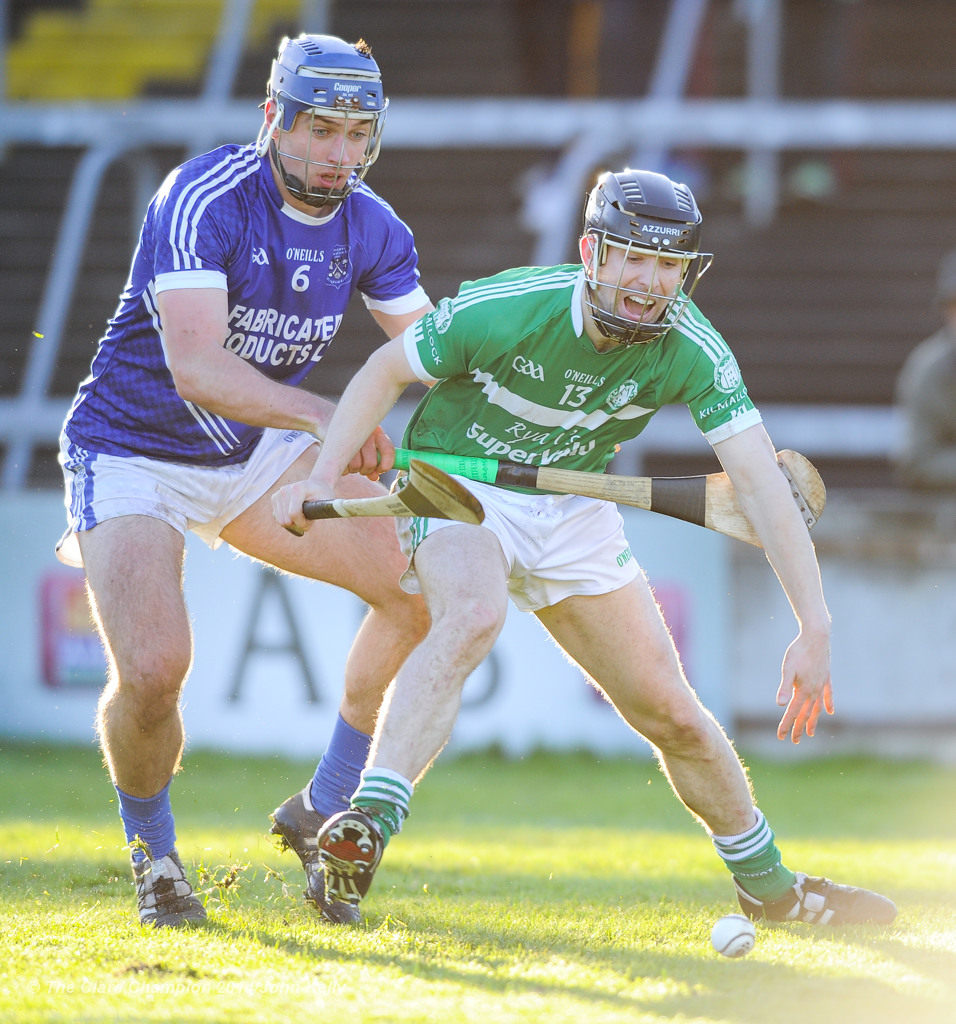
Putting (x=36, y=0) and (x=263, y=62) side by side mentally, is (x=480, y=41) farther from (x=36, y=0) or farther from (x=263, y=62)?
(x=36, y=0)

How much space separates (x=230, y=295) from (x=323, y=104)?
57 centimetres

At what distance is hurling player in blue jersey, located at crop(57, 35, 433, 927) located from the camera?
12.6ft

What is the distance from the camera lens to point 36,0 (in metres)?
13.4

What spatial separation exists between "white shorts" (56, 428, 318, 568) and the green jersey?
49 centimetres

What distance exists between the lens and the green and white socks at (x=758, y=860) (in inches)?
153

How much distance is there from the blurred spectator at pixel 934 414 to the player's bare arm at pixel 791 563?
523cm

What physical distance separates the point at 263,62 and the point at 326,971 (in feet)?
35.9

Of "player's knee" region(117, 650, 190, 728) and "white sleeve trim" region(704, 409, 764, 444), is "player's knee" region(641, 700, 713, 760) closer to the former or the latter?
"white sleeve trim" region(704, 409, 764, 444)

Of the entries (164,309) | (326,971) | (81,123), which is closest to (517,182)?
(81,123)

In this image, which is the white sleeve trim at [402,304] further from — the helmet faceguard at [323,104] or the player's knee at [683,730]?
the player's knee at [683,730]

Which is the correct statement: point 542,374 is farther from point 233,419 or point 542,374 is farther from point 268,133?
point 268,133

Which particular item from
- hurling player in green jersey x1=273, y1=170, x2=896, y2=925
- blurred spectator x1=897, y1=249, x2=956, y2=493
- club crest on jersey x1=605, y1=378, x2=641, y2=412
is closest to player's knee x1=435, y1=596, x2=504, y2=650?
hurling player in green jersey x1=273, y1=170, x2=896, y2=925

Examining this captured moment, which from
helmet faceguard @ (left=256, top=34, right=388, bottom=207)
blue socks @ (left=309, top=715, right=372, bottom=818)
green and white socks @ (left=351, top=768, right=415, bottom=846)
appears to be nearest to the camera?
green and white socks @ (left=351, top=768, right=415, bottom=846)

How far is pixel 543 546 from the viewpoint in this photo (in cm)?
378
